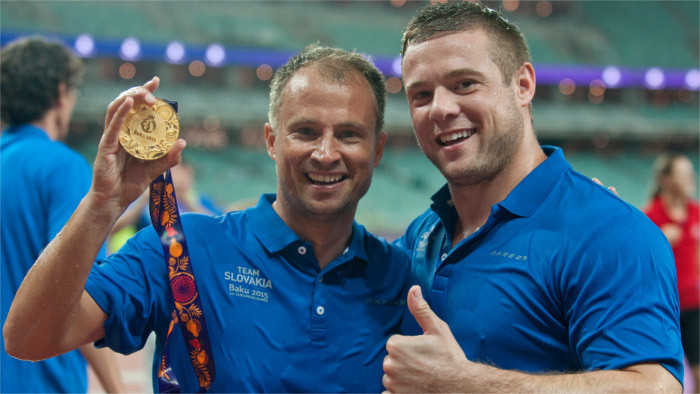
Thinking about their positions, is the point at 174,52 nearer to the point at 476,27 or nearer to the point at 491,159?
the point at 476,27

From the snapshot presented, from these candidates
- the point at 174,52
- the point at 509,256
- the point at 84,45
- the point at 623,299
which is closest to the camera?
the point at 623,299

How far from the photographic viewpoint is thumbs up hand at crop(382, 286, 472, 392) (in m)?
1.54

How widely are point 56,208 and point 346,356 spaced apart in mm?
1424

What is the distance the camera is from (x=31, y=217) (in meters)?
2.65

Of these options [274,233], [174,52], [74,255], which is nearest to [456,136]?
[274,233]

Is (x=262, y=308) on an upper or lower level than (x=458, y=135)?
lower

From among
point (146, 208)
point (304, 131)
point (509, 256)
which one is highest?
point (304, 131)

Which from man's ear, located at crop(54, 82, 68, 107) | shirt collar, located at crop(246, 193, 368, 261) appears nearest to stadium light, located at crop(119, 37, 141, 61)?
man's ear, located at crop(54, 82, 68, 107)

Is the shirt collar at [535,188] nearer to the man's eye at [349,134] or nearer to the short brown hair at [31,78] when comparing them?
the man's eye at [349,134]

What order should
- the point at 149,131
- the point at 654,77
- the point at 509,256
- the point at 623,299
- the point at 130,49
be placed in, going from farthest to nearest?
the point at 654,77, the point at 130,49, the point at 509,256, the point at 149,131, the point at 623,299

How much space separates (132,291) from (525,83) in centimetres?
137

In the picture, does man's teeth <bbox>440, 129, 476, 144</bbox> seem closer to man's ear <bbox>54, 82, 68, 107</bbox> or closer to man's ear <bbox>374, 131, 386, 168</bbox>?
man's ear <bbox>374, 131, 386, 168</bbox>

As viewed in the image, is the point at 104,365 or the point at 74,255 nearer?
the point at 74,255

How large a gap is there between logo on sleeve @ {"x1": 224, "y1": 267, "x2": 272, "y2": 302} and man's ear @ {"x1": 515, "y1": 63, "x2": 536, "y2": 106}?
996 millimetres
